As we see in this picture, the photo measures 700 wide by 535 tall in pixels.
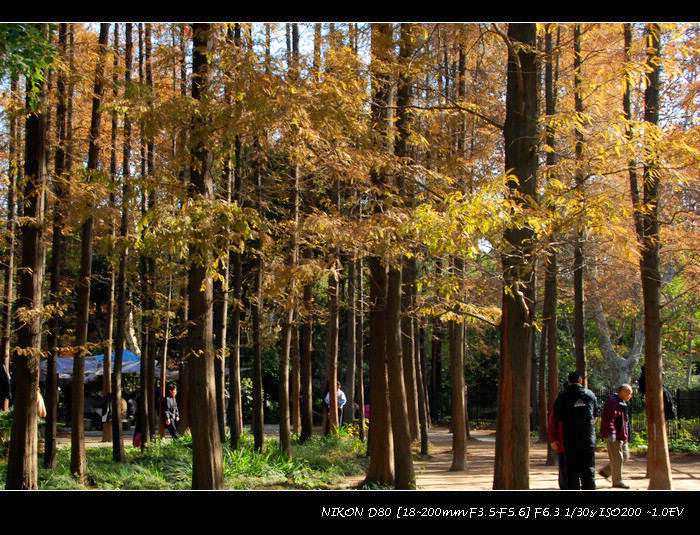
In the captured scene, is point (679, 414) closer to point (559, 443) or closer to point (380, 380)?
point (380, 380)

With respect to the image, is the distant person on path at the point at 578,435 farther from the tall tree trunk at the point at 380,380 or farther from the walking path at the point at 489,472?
the tall tree trunk at the point at 380,380

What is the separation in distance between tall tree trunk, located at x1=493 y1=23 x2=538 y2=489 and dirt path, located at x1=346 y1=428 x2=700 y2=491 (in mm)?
4093

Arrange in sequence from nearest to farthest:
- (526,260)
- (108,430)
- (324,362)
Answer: (526,260) < (108,430) < (324,362)

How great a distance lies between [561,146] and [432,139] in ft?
14.5

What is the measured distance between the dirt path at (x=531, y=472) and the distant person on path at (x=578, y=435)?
3.71m

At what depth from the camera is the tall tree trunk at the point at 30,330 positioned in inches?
367

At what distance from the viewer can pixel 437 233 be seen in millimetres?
8094

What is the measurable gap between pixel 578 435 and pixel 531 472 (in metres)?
6.94

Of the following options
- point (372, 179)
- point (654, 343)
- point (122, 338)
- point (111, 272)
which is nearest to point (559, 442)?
point (654, 343)

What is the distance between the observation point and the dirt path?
13188 millimetres

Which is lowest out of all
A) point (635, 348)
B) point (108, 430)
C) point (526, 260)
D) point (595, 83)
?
point (108, 430)

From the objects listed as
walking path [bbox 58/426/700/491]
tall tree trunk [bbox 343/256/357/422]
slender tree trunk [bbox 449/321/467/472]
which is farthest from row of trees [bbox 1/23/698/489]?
tall tree trunk [bbox 343/256/357/422]
